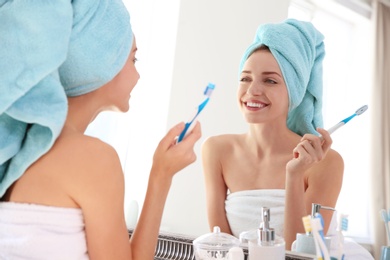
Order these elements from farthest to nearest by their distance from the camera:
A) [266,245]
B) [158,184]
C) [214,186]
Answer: [214,186] → [266,245] → [158,184]

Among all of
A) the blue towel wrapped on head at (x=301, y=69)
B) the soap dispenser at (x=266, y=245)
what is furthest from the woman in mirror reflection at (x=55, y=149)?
the blue towel wrapped on head at (x=301, y=69)

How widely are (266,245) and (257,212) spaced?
0.62ft

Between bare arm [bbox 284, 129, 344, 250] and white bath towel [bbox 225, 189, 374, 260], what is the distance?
20 mm

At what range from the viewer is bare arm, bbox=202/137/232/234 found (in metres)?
1.28

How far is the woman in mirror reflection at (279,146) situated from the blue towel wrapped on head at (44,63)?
0.49 metres

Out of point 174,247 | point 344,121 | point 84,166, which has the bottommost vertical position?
point 174,247

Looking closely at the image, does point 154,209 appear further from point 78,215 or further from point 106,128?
point 106,128

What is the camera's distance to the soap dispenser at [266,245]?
3.28 ft

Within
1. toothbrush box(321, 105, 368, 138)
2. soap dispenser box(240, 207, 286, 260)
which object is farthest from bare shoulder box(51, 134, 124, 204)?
toothbrush box(321, 105, 368, 138)

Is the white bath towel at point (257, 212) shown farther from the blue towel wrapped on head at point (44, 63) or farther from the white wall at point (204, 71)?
the blue towel wrapped on head at point (44, 63)

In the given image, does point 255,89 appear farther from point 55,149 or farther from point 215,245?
point 55,149

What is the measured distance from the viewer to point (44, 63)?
758 millimetres

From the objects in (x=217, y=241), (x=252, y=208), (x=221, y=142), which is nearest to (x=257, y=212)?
(x=252, y=208)

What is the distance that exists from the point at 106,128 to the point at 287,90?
543 mm
